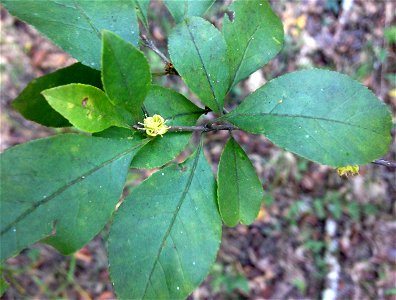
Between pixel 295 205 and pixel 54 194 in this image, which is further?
pixel 295 205

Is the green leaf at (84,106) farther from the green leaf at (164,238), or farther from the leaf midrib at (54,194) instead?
the green leaf at (164,238)

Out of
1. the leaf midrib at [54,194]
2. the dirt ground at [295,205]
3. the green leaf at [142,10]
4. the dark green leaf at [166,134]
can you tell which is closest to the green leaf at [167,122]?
the dark green leaf at [166,134]

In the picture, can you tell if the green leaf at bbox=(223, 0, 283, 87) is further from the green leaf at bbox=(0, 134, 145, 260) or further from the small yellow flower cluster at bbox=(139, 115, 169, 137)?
the green leaf at bbox=(0, 134, 145, 260)

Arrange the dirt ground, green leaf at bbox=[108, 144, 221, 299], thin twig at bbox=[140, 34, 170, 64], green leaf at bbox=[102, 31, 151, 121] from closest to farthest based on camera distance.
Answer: green leaf at bbox=[102, 31, 151, 121]
green leaf at bbox=[108, 144, 221, 299]
thin twig at bbox=[140, 34, 170, 64]
the dirt ground

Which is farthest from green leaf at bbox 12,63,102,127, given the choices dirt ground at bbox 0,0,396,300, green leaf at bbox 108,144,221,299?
dirt ground at bbox 0,0,396,300

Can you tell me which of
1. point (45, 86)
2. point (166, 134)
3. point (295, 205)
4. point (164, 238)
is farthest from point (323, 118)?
point (295, 205)

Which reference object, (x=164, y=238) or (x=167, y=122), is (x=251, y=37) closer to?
(x=167, y=122)
